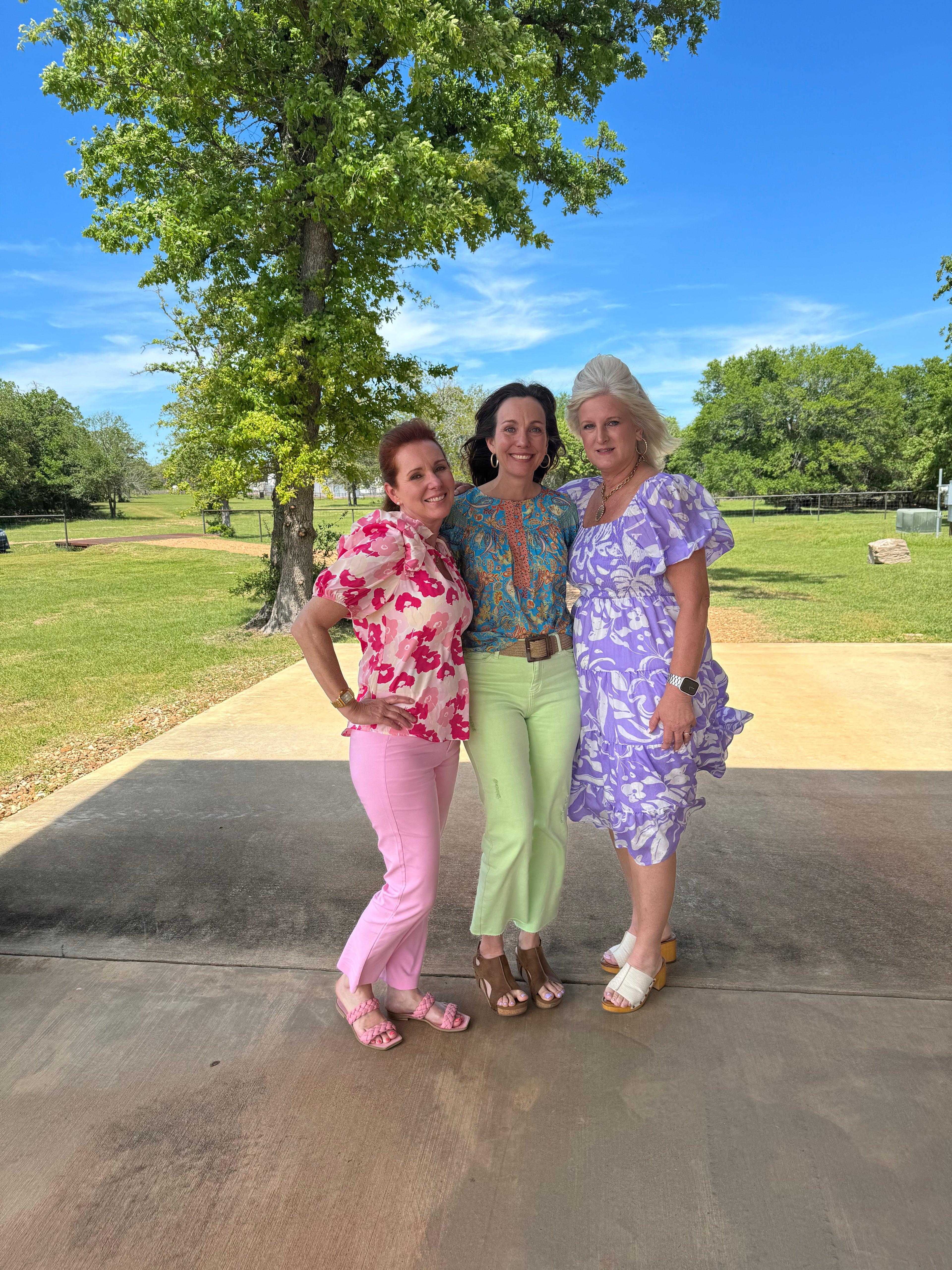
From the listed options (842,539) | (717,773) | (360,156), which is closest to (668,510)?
(717,773)

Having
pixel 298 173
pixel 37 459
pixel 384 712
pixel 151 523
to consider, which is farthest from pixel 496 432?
pixel 37 459

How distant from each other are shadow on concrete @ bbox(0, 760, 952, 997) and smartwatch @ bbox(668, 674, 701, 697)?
36.1 inches

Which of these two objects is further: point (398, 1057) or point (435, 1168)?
point (398, 1057)

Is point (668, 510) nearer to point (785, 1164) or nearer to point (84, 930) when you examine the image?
point (785, 1164)

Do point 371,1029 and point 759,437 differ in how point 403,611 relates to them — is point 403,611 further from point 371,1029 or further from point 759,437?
point 759,437

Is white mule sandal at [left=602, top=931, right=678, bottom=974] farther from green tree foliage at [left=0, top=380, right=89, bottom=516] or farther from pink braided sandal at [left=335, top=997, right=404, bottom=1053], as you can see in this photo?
green tree foliage at [left=0, top=380, right=89, bottom=516]

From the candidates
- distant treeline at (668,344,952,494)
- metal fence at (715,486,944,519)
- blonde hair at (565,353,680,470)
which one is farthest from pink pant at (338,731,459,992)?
distant treeline at (668,344,952,494)

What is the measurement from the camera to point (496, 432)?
2482 millimetres

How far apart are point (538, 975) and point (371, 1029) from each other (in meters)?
0.50

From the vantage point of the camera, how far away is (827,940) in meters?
2.87

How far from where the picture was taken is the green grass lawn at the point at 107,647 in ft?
23.0

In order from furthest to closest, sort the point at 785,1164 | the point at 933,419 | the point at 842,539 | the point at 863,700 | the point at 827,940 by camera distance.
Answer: the point at 933,419
the point at 842,539
the point at 863,700
the point at 827,940
the point at 785,1164

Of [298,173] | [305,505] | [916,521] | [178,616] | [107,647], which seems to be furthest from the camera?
[916,521]

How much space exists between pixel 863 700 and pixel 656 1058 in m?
4.64
